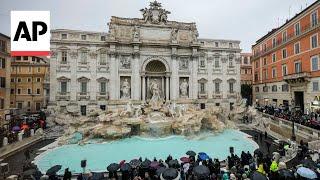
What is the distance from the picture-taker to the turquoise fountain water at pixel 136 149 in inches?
588

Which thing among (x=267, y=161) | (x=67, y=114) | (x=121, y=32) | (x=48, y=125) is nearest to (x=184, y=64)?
(x=121, y=32)

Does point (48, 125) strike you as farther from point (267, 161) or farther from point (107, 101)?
point (267, 161)

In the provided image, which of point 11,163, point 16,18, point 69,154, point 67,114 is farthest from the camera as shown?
point 67,114

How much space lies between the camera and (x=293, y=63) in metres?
30.8

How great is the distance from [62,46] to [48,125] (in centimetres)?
1183

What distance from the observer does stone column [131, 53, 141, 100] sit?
33281 mm

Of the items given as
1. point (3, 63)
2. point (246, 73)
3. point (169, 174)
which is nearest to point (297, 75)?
point (246, 73)

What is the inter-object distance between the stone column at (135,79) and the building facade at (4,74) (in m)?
16.7

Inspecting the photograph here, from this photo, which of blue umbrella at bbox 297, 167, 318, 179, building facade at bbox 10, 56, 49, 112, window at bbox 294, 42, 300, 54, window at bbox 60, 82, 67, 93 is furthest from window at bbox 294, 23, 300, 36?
building facade at bbox 10, 56, 49, 112

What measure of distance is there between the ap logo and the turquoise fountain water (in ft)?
25.5

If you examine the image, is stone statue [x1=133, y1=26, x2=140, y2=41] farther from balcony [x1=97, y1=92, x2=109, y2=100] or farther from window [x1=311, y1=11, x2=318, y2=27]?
window [x1=311, y1=11, x2=318, y2=27]

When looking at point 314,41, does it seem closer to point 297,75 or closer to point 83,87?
point 297,75

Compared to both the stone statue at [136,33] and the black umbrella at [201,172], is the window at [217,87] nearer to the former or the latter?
the stone statue at [136,33]

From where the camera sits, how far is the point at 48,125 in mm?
28469
